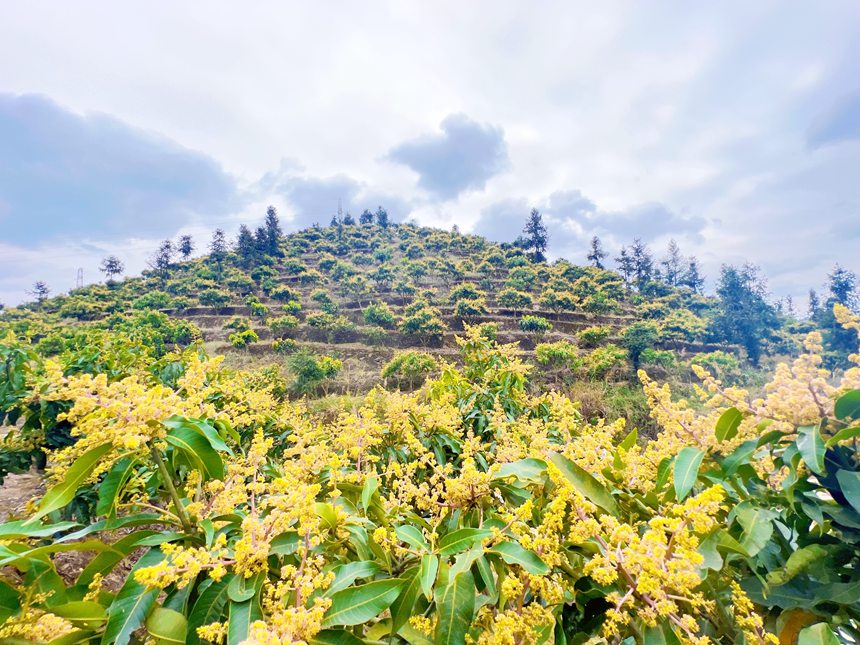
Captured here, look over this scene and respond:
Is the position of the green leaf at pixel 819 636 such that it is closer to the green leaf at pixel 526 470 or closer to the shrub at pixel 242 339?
the green leaf at pixel 526 470

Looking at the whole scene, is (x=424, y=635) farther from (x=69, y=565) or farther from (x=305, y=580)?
(x=69, y=565)

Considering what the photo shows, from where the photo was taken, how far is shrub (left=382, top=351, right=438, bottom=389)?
57.3ft

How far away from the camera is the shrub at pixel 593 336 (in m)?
22.6

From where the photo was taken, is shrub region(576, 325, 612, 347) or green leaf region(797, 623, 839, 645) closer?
green leaf region(797, 623, 839, 645)

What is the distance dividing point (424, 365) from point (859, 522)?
1661 cm

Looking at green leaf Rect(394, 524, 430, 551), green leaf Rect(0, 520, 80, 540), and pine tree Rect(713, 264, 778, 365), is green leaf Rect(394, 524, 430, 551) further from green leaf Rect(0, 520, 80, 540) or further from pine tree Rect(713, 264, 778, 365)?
pine tree Rect(713, 264, 778, 365)

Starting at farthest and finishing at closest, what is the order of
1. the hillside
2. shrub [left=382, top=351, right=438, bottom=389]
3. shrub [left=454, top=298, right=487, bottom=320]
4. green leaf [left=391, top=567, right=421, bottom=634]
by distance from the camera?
shrub [left=454, top=298, right=487, bottom=320] → the hillside → shrub [left=382, top=351, right=438, bottom=389] → green leaf [left=391, top=567, right=421, bottom=634]

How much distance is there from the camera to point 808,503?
1036mm

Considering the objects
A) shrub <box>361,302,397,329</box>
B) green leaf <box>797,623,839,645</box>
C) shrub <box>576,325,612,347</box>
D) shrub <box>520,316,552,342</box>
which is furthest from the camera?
shrub <box>361,302,397,329</box>

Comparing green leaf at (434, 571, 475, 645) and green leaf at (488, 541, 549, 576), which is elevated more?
green leaf at (488, 541, 549, 576)

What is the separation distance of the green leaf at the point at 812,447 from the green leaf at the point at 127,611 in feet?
5.71

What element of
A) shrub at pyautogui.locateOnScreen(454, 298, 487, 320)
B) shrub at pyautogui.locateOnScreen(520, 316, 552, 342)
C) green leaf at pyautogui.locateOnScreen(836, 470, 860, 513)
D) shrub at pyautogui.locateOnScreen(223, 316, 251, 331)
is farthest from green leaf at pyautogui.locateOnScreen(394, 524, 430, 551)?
shrub at pyautogui.locateOnScreen(223, 316, 251, 331)

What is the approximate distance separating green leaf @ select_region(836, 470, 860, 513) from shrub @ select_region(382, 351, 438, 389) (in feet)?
53.6

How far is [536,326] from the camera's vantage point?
25.5 meters
